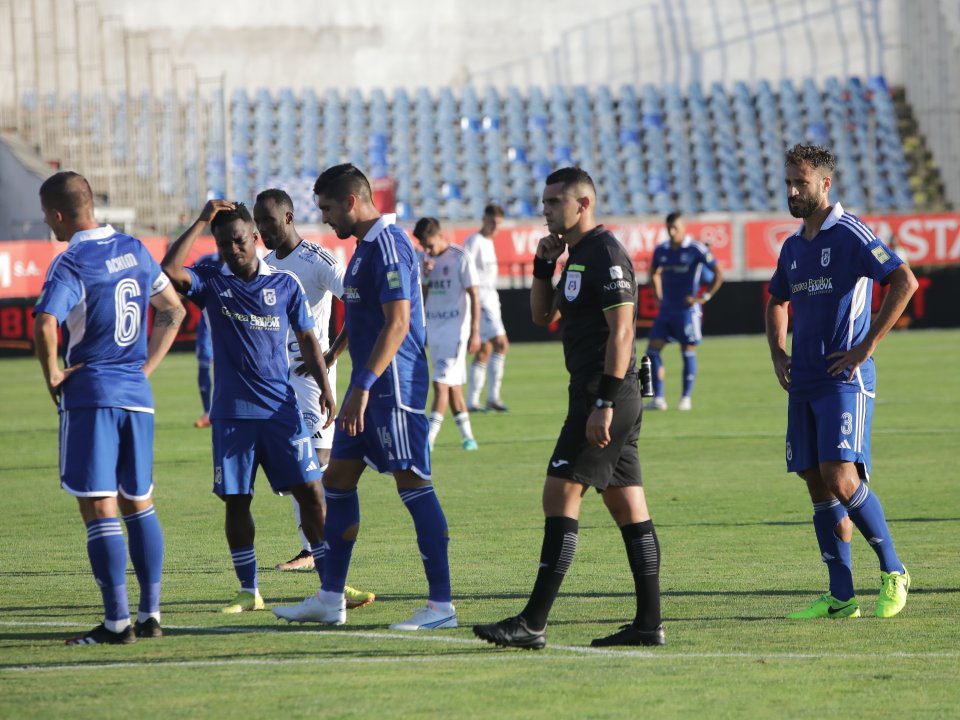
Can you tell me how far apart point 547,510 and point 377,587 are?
6.68ft

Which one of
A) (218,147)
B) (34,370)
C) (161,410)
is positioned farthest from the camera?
(218,147)

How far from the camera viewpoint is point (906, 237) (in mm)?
35562

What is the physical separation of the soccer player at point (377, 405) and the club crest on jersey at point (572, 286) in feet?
2.85

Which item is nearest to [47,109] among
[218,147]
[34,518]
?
[218,147]

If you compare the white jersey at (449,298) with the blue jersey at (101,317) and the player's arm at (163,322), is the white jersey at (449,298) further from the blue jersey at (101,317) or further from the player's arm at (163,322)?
the blue jersey at (101,317)

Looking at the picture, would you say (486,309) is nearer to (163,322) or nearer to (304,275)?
(304,275)

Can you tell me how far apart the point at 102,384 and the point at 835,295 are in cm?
341

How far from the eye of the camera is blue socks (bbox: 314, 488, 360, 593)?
7.02 meters

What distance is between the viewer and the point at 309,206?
119 feet

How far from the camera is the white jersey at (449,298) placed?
49.7 feet

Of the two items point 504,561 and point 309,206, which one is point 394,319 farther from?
point 309,206

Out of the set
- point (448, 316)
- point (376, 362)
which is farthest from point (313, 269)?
point (448, 316)

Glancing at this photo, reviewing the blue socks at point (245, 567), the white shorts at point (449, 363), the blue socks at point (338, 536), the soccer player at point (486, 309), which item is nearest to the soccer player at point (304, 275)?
the blue socks at point (245, 567)

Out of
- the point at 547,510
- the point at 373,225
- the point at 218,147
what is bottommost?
the point at 547,510
